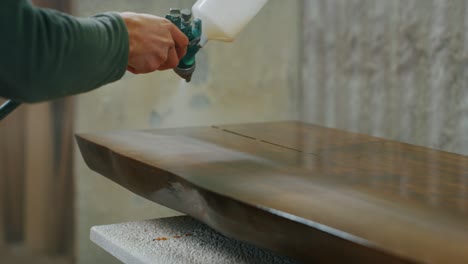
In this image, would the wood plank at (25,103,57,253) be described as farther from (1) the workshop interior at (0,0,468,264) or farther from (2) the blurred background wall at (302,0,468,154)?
(2) the blurred background wall at (302,0,468,154)

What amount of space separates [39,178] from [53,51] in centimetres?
134

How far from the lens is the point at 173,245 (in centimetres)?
148

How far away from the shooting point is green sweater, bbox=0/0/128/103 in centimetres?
92

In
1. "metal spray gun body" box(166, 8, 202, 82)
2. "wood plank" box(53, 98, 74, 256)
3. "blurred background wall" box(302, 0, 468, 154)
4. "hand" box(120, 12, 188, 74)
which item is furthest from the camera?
"wood plank" box(53, 98, 74, 256)

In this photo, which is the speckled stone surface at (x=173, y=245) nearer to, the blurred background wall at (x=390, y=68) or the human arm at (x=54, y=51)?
the human arm at (x=54, y=51)

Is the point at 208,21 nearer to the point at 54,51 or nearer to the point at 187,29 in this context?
the point at 187,29

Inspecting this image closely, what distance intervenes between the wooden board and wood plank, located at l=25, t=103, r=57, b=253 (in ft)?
1.79

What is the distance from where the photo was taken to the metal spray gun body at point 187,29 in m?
1.36

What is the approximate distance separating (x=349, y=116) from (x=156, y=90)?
0.71 metres

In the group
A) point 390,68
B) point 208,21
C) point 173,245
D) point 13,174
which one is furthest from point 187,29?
point 13,174

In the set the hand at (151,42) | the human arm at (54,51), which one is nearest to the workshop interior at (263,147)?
the hand at (151,42)

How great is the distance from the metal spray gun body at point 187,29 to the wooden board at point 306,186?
207 millimetres

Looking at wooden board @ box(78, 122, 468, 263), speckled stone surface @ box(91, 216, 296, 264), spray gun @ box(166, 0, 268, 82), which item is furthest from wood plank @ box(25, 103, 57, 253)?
spray gun @ box(166, 0, 268, 82)

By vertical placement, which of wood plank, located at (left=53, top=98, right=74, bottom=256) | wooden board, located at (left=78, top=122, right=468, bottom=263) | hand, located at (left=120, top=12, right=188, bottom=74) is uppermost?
hand, located at (left=120, top=12, right=188, bottom=74)
